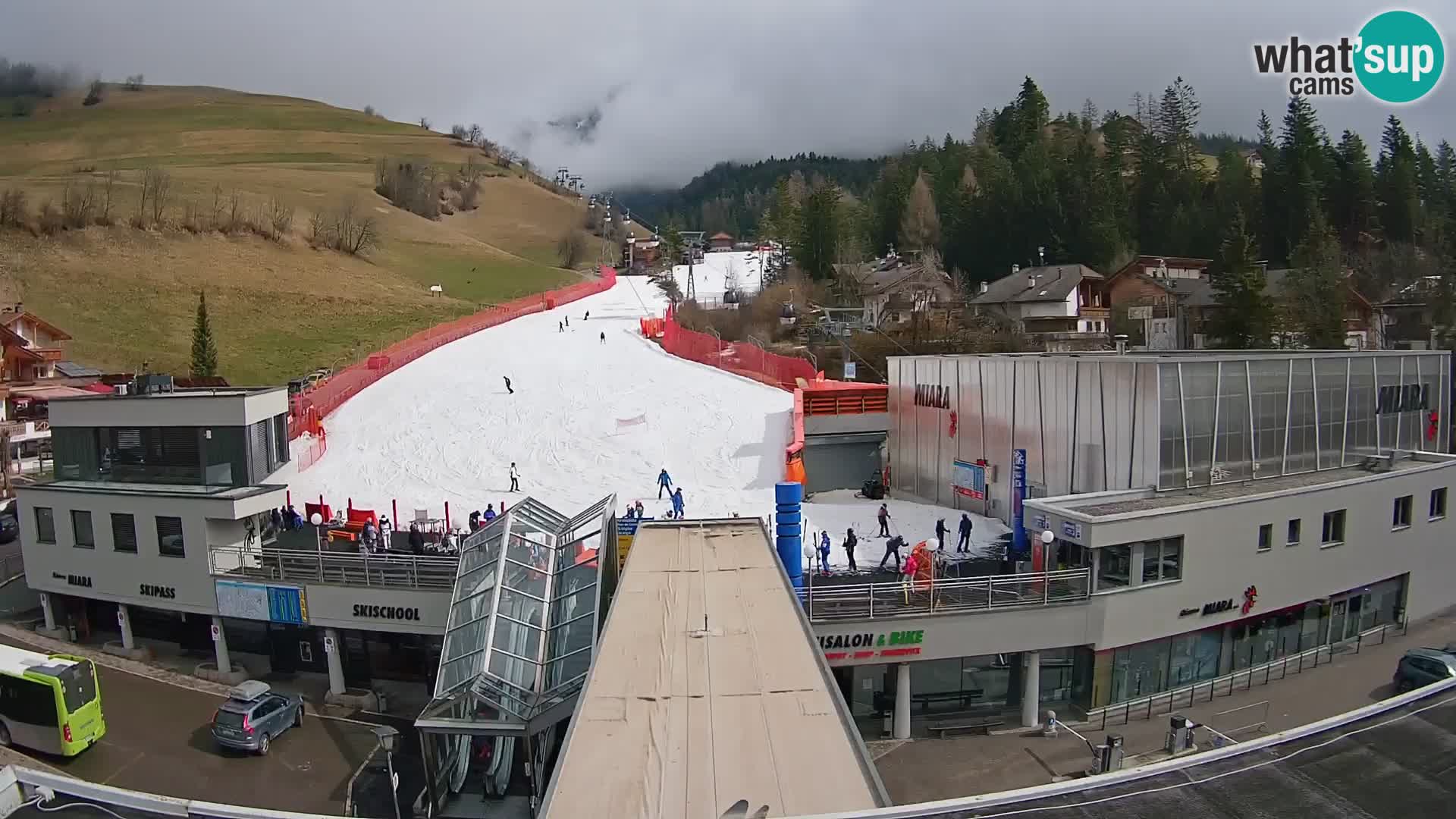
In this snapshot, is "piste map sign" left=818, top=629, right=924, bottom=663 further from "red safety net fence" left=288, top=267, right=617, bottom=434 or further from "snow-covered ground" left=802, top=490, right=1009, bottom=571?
"red safety net fence" left=288, top=267, right=617, bottom=434

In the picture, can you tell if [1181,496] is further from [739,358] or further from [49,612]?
[49,612]

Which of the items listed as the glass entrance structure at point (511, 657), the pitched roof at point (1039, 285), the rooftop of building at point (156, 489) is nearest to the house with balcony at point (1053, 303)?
the pitched roof at point (1039, 285)

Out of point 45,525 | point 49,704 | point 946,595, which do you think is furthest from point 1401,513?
point 45,525

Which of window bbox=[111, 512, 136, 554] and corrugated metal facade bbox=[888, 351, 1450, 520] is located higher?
corrugated metal facade bbox=[888, 351, 1450, 520]

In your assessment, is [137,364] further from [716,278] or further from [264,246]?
[716,278]

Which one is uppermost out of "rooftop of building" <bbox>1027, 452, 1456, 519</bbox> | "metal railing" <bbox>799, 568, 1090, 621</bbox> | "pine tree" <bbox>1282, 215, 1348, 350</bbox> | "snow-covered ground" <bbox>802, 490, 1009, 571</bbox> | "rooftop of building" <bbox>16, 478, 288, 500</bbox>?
"pine tree" <bbox>1282, 215, 1348, 350</bbox>

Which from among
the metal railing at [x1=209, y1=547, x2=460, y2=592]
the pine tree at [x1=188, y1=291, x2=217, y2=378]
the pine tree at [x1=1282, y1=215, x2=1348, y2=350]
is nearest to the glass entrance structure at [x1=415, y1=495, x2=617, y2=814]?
the metal railing at [x1=209, y1=547, x2=460, y2=592]

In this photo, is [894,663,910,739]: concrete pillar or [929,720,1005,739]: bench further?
[929,720,1005,739]: bench
